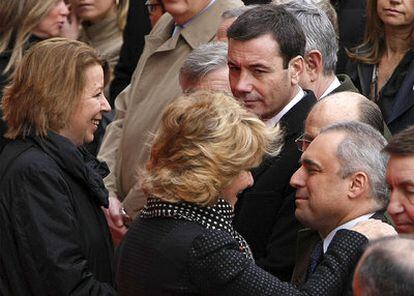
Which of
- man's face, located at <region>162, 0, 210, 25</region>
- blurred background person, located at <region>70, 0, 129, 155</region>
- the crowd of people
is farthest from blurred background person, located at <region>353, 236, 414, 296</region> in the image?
blurred background person, located at <region>70, 0, 129, 155</region>

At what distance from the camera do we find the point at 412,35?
21.1ft

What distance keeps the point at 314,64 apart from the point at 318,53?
0.20ft

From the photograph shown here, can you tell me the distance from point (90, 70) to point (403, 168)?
6.03 ft

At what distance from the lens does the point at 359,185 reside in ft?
14.1

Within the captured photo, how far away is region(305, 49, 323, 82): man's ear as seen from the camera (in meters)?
5.68

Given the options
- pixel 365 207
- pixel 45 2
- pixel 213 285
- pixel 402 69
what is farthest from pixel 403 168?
pixel 45 2

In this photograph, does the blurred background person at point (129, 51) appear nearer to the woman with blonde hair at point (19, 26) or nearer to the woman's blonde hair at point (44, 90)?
the woman with blonde hair at point (19, 26)

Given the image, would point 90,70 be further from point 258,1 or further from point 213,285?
point 258,1

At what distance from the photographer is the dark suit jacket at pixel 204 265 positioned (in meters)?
3.92

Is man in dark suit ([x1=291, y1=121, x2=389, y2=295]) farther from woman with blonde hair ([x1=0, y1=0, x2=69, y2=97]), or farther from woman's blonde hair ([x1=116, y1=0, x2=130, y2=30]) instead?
woman's blonde hair ([x1=116, y1=0, x2=130, y2=30])

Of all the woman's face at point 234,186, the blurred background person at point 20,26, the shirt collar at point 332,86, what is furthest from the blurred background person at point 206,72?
the blurred background person at point 20,26

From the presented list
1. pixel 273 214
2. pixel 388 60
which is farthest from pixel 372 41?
pixel 273 214

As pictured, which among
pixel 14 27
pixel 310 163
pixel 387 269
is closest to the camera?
pixel 387 269

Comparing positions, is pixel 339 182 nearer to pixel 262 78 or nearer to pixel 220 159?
pixel 220 159
